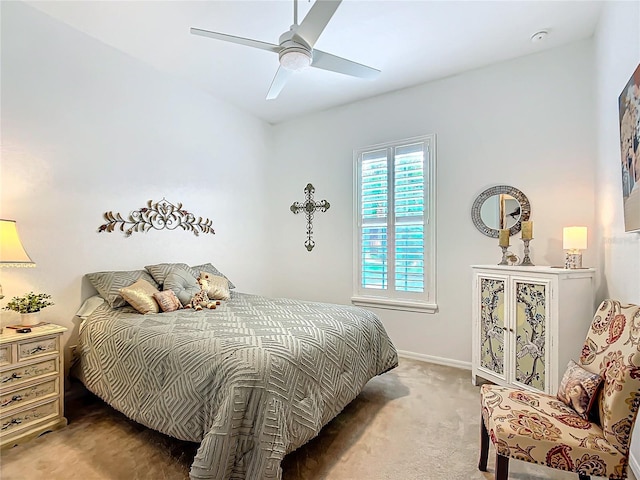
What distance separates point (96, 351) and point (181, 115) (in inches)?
97.6

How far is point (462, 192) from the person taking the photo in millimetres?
3406

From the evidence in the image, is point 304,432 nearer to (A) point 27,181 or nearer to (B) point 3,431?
(B) point 3,431

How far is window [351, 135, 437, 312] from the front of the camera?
3.58m

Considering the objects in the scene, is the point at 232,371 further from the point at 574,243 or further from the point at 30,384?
the point at 574,243

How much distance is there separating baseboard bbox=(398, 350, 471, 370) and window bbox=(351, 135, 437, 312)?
19.9 inches

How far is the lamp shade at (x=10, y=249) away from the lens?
2.07 metres

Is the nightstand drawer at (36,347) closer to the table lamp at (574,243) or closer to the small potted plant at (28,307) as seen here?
the small potted plant at (28,307)

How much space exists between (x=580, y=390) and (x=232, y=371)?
1.64 m

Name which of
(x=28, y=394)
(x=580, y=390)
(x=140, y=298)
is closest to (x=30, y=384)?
(x=28, y=394)

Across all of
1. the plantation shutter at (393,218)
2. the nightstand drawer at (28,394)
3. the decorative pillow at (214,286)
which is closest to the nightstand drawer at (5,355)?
the nightstand drawer at (28,394)

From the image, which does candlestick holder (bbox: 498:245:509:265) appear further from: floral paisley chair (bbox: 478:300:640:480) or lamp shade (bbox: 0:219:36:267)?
lamp shade (bbox: 0:219:36:267)

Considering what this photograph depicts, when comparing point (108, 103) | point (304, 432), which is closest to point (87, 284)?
point (108, 103)

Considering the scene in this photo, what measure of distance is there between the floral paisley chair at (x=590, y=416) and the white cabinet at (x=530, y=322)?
28.2 inches

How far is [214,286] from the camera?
3.18 meters
